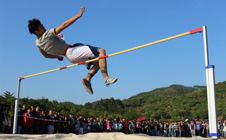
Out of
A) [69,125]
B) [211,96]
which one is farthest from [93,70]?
[69,125]

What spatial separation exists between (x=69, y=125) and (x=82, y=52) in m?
5.94

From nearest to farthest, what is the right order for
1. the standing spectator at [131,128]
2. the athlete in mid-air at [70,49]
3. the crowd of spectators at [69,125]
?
the athlete in mid-air at [70,49] → the crowd of spectators at [69,125] → the standing spectator at [131,128]

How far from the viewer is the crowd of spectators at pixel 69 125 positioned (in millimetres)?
7219

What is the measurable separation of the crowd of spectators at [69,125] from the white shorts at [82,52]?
10.7 ft

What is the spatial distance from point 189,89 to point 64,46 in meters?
94.8

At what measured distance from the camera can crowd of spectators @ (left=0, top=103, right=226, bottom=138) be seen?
7219 millimetres

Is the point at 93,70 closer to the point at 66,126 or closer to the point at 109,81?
the point at 109,81

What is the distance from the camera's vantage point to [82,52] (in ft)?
15.3

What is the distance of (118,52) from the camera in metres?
4.27

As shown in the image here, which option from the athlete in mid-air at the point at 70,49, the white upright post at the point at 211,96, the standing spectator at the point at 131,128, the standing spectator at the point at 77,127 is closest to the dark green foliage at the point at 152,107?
the standing spectator at the point at 131,128

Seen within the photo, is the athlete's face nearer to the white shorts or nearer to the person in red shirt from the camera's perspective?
the white shorts

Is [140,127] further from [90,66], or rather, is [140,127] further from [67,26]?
[67,26]

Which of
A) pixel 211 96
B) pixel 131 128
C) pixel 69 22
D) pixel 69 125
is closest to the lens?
pixel 211 96

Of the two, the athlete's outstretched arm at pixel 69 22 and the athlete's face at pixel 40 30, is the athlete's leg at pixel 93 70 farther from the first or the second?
the athlete's face at pixel 40 30
